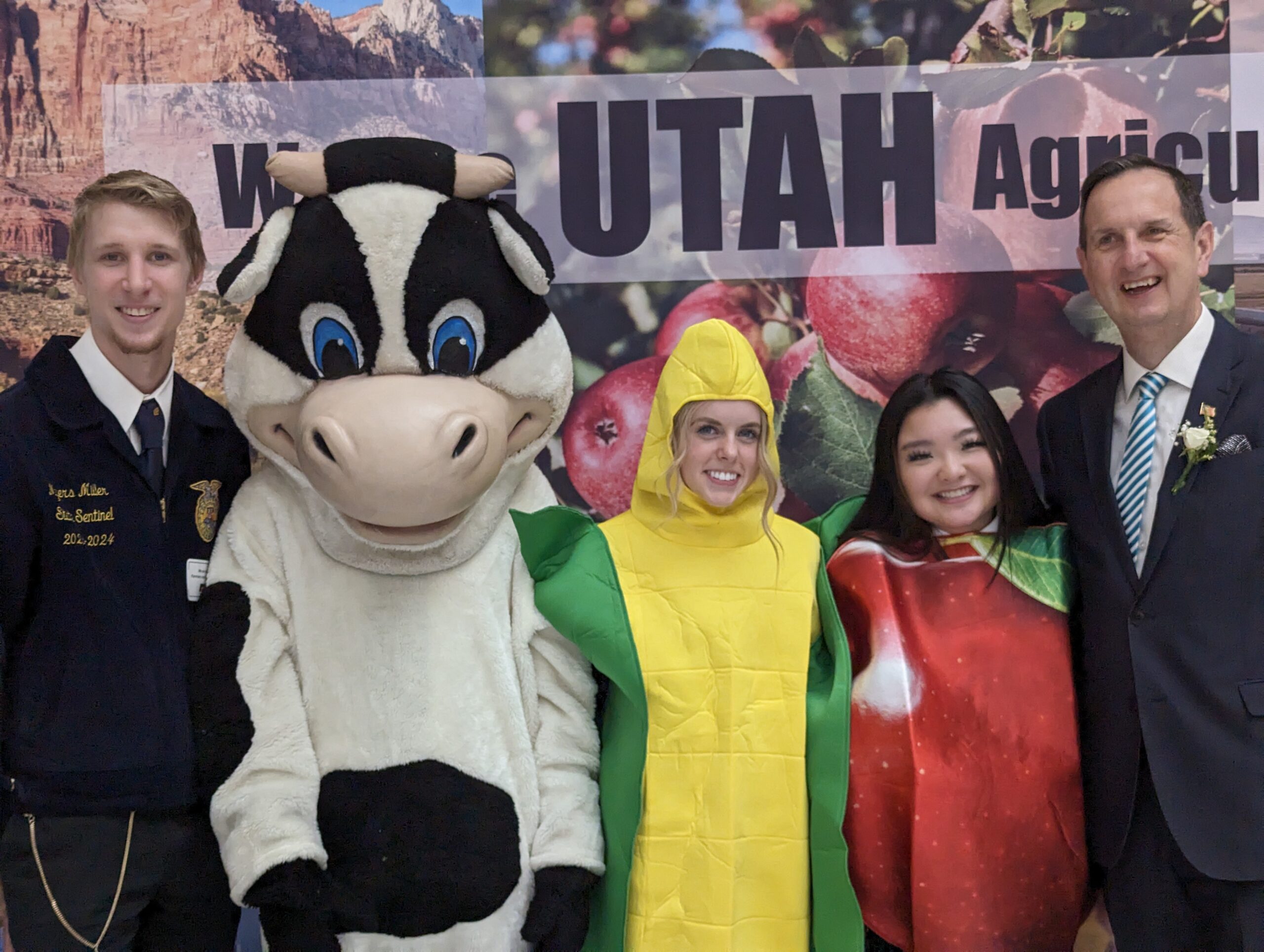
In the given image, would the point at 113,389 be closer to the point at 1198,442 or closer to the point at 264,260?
the point at 264,260

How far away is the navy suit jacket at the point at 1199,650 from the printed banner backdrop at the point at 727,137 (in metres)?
0.90

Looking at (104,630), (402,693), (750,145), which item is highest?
(750,145)

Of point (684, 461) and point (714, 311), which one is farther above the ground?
point (714, 311)

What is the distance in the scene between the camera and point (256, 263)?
5.99 ft

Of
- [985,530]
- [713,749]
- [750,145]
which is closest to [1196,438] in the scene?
[985,530]

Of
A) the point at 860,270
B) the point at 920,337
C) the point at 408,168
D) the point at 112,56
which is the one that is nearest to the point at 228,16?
the point at 112,56

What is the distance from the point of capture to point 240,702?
183cm

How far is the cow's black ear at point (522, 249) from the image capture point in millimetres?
1898

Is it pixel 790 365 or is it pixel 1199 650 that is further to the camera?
pixel 790 365

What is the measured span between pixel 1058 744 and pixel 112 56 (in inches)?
111

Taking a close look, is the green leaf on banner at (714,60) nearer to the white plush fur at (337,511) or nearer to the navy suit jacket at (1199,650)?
the white plush fur at (337,511)

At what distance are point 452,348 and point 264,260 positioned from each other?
362mm

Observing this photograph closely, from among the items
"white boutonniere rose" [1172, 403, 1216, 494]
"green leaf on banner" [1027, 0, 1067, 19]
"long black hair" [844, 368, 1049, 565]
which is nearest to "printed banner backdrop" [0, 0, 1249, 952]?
"green leaf on banner" [1027, 0, 1067, 19]

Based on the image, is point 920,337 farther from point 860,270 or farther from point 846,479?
point 846,479
